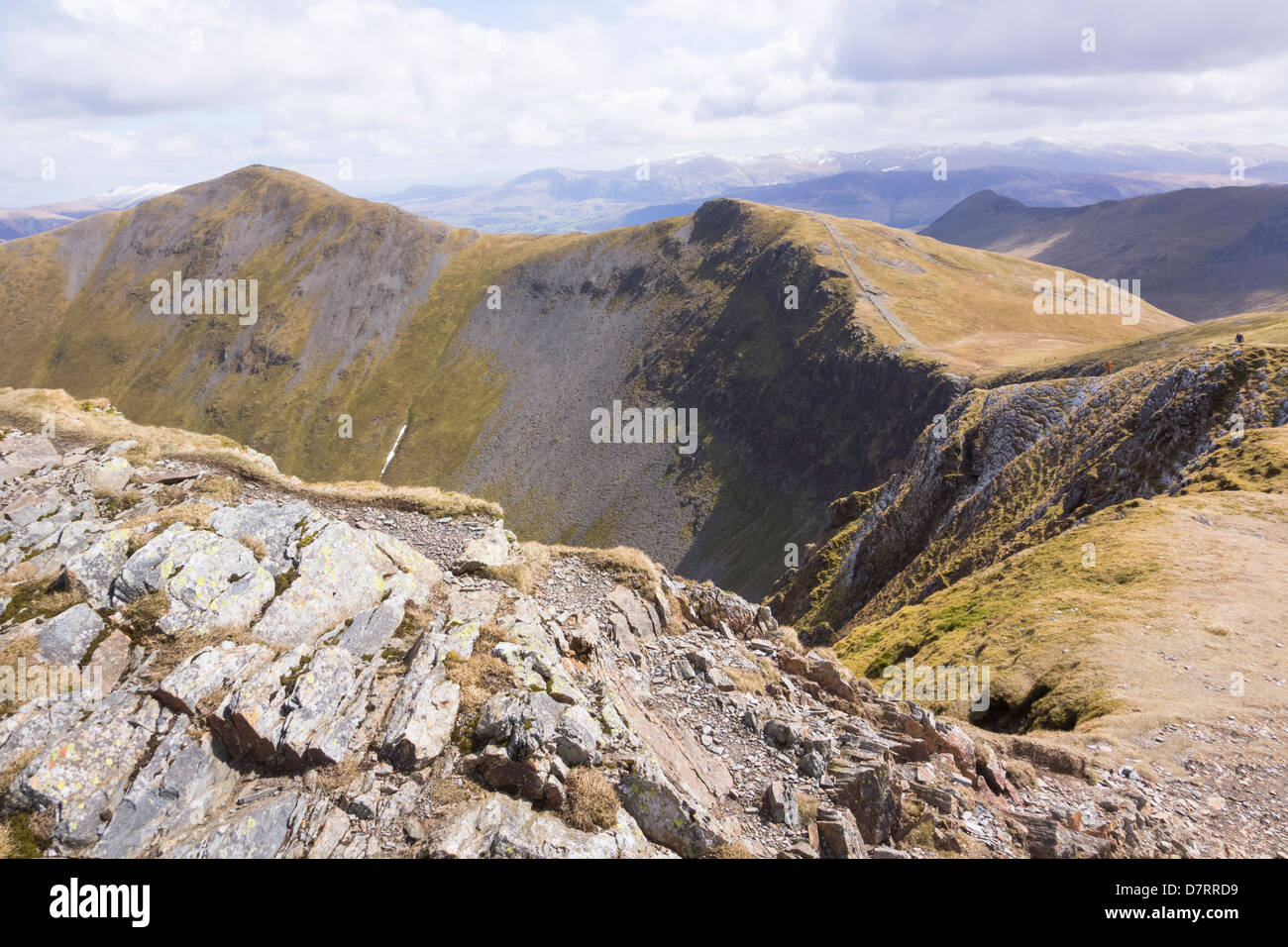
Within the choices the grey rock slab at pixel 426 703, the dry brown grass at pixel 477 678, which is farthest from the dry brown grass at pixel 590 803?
the grey rock slab at pixel 426 703

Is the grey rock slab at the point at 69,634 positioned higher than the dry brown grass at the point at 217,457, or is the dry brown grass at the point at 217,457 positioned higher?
the dry brown grass at the point at 217,457

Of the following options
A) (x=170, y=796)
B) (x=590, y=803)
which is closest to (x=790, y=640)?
(x=590, y=803)

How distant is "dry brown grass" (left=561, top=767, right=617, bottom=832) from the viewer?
38.3 ft

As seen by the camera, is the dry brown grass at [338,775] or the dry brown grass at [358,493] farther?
the dry brown grass at [358,493]

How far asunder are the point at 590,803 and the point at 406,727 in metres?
4.27

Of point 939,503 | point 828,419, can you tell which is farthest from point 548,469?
point 939,503

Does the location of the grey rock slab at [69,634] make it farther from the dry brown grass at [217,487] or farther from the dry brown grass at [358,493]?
the dry brown grass at [358,493]

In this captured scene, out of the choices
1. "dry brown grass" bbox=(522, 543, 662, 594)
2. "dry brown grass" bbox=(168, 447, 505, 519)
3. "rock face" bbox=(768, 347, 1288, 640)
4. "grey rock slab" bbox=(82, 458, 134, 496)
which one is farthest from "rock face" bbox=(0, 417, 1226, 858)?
"rock face" bbox=(768, 347, 1288, 640)

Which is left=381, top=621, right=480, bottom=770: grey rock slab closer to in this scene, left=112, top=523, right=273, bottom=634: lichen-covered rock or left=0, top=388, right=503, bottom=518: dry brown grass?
left=112, top=523, right=273, bottom=634: lichen-covered rock

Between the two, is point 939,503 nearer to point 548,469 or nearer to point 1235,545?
point 1235,545

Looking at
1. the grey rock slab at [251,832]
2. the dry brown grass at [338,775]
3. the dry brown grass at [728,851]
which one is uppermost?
the dry brown grass at [338,775]

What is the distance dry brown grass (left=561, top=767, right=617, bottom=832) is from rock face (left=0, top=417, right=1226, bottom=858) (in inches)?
1.8

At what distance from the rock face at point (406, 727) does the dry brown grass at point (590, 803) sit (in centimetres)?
5

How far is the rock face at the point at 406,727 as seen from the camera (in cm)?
1150
